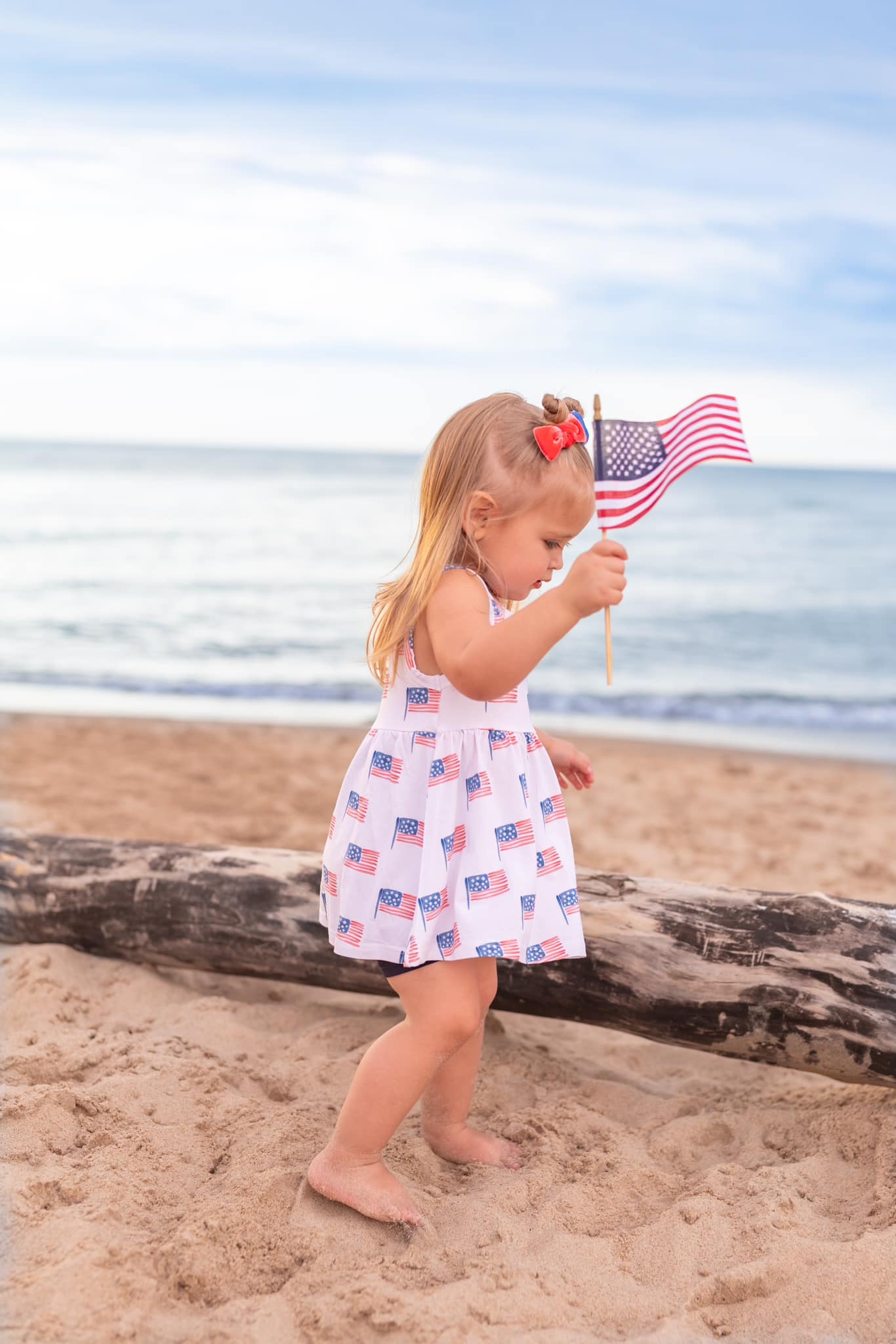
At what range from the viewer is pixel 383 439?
1284 inches

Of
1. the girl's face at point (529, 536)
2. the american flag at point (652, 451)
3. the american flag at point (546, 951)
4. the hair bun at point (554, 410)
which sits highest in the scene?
the hair bun at point (554, 410)

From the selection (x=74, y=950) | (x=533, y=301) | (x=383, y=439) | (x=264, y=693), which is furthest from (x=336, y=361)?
(x=74, y=950)

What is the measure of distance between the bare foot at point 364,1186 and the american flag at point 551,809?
827 mm

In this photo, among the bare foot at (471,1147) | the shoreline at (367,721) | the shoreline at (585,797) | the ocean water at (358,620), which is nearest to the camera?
the bare foot at (471,1147)

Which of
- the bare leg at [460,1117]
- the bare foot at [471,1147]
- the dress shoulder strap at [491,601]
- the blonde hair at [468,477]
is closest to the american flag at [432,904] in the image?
the bare leg at [460,1117]

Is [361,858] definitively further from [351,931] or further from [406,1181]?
[406,1181]

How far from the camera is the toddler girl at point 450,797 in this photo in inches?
85.9

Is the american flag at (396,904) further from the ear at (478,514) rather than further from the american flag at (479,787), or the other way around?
the ear at (478,514)

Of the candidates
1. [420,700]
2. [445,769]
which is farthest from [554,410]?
[445,769]

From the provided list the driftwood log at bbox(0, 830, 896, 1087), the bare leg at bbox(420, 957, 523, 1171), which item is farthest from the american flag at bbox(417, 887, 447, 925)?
the driftwood log at bbox(0, 830, 896, 1087)

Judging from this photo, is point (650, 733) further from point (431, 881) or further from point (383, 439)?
point (383, 439)

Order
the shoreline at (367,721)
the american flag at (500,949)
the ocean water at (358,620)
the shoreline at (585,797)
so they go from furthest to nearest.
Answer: the ocean water at (358,620), the shoreline at (367,721), the shoreline at (585,797), the american flag at (500,949)

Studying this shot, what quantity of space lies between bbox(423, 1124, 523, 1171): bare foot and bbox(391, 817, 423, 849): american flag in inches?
31.1

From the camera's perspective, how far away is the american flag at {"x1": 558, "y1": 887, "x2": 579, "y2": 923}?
2334mm
